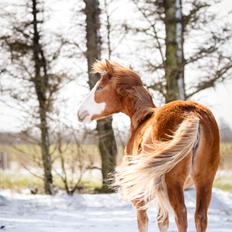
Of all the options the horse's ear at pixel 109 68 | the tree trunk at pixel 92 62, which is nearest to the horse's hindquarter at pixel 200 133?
the horse's ear at pixel 109 68

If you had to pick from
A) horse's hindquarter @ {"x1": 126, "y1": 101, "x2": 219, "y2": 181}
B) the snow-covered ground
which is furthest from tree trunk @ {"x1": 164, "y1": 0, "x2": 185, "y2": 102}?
horse's hindquarter @ {"x1": 126, "y1": 101, "x2": 219, "y2": 181}

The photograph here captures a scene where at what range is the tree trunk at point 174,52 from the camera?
10195mm

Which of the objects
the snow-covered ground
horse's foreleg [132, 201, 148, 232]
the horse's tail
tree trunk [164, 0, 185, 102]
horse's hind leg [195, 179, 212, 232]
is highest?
tree trunk [164, 0, 185, 102]

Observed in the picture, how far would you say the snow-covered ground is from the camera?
6812mm

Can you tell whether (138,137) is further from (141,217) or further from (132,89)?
(141,217)

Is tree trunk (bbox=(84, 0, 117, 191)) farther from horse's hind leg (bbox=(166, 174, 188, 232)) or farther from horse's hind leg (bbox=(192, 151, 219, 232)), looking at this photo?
horse's hind leg (bbox=(166, 174, 188, 232))

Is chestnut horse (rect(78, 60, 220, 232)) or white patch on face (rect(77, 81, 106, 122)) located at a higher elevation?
white patch on face (rect(77, 81, 106, 122))

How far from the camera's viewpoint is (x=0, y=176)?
42.0ft

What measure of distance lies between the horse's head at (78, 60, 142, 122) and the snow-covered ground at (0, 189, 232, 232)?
1986 millimetres

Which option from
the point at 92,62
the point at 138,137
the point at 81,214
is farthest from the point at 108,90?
the point at 92,62

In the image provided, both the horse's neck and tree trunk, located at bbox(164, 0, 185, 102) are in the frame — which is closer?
the horse's neck

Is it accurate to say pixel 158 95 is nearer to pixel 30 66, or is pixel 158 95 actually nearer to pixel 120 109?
pixel 30 66

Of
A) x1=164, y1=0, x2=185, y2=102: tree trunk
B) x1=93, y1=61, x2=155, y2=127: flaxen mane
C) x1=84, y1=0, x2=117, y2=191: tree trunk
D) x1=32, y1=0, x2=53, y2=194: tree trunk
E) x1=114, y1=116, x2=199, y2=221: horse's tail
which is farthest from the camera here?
x1=32, y1=0, x2=53, y2=194: tree trunk

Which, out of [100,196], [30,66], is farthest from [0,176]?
[100,196]
